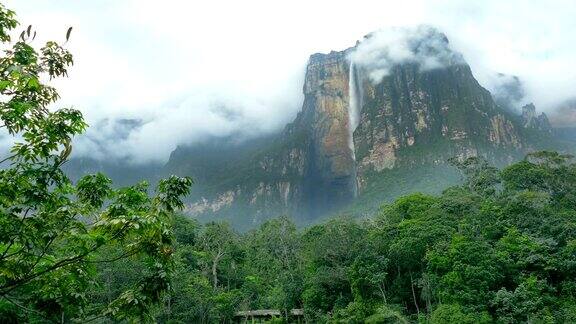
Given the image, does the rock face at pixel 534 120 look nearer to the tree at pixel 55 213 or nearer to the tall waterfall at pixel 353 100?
the tall waterfall at pixel 353 100

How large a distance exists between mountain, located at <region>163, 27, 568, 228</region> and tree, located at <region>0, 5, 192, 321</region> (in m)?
107

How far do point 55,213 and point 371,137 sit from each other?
463ft

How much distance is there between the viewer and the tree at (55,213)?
13.6 feet

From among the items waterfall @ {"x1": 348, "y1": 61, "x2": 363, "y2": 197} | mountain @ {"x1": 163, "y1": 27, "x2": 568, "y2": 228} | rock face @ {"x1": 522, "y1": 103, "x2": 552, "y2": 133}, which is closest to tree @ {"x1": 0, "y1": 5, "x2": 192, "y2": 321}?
mountain @ {"x1": 163, "y1": 27, "x2": 568, "y2": 228}

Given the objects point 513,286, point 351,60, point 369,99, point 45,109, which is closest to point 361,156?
point 369,99

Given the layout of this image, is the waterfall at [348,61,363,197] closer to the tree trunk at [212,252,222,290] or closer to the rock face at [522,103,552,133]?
the rock face at [522,103,552,133]

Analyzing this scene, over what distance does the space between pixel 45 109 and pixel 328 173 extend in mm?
157854

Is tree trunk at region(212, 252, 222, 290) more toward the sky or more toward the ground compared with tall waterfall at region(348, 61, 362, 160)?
more toward the ground

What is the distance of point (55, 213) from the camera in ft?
14.7

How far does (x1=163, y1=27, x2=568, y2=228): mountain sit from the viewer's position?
13075 cm

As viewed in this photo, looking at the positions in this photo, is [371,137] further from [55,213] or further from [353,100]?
[55,213]

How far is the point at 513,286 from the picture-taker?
2778cm

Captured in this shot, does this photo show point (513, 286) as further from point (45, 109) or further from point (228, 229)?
point (228, 229)

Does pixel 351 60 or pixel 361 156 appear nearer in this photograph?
pixel 361 156
